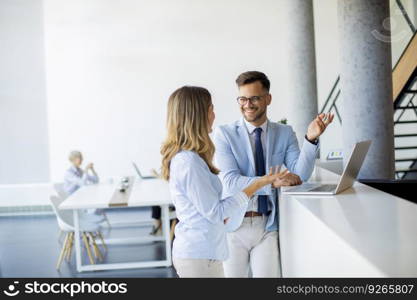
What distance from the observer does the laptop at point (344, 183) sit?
7.58 feet

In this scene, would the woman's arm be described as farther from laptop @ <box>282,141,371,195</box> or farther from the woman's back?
laptop @ <box>282,141,371,195</box>

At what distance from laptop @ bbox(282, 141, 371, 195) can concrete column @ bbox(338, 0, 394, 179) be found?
130cm

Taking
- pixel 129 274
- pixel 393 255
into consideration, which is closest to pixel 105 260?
pixel 129 274

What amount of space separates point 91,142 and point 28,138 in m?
1.09

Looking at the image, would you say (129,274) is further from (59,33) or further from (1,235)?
(59,33)

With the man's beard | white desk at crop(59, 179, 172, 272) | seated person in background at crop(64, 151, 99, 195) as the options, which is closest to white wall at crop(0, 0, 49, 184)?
seated person in background at crop(64, 151, 99, 195)

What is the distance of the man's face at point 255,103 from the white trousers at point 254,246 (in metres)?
0.45

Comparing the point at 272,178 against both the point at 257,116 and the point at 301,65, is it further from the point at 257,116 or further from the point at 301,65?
the point at 301,65

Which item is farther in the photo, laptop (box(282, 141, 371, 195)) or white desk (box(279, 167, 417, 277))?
laptop (box(282, 141, 371, 195))

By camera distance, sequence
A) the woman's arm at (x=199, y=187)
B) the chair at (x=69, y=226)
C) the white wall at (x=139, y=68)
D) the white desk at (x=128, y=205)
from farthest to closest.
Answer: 1. the white wall at (x=139, y=68)
2. the chair at (x=69, y=226)
3. the white desk at (x=128, y=205)
4. the woman's arm at (x=199, y=187)

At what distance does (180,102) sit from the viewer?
2160 mm

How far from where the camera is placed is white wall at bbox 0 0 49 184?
32.4ft

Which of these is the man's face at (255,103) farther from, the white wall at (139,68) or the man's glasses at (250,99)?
the white wall at (139,68)

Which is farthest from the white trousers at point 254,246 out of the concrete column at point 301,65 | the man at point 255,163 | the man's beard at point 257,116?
the concrete column at point 301,65
